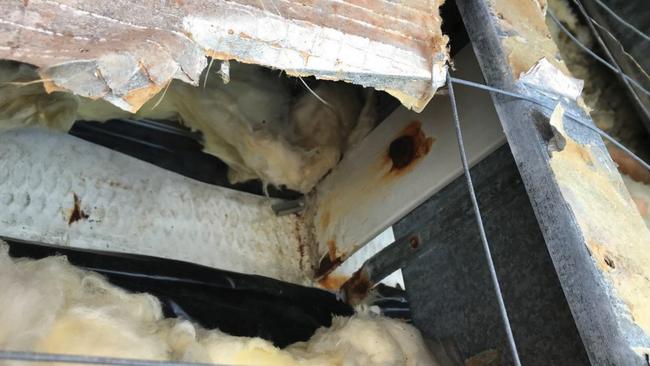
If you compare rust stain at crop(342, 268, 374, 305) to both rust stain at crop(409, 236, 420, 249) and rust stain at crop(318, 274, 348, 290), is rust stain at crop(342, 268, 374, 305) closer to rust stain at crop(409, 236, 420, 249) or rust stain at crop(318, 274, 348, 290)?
rust stain at crop(318, 274, 348, 290)

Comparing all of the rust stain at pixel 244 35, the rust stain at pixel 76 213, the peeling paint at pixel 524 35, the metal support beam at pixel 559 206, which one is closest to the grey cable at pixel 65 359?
the rust stain at pixel 244 35

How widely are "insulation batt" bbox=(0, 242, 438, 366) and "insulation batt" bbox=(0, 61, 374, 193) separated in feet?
1.44

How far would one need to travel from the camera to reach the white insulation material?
3.74 feet

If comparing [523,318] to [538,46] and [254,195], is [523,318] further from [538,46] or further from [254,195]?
[254,195]

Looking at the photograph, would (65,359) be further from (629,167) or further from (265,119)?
(629,167)

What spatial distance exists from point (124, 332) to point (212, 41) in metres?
0.46

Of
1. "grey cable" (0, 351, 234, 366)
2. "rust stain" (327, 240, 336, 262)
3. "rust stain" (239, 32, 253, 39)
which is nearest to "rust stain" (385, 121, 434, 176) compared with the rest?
"rust stain" (327, 240, 336, 262)

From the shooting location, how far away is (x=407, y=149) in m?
1.37

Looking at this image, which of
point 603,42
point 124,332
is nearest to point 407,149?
point 124,332

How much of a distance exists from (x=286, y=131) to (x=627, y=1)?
1.28 meters

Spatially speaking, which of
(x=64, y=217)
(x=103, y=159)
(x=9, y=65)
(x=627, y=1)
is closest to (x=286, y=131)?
(x=103, y=159)

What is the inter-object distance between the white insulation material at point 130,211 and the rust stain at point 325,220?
0.26 ft

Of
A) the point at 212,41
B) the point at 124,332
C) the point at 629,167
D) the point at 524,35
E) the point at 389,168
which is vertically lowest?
the point at 124,332

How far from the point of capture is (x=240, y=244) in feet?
4.75
